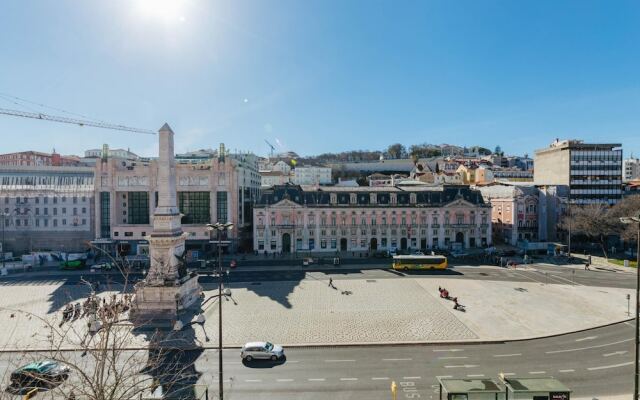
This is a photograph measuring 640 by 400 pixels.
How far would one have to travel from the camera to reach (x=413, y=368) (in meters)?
22.7

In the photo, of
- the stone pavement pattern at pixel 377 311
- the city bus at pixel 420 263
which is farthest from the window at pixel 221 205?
the city bus at pixel 420 263

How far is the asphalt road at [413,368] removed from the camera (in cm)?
2019

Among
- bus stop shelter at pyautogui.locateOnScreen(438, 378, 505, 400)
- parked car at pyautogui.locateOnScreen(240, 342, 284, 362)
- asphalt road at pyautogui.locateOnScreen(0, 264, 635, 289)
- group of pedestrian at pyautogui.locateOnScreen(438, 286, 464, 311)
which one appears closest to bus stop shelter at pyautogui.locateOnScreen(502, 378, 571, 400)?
bus stop shelter at pyautogui.locateOnScreen(438, 378, 505, 400)

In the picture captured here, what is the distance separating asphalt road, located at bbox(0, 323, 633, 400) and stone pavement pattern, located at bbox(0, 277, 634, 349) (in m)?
1.77

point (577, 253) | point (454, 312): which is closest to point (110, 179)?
point (454, 312)

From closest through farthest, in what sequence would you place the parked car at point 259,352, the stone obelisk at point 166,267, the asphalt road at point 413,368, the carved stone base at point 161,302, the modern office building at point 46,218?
the asphalt road at point 413,368
the parked car at point 259,352
the carved stone base at point 161,302
the stone obelisk at point 166,267
the modern office building at point 46,218

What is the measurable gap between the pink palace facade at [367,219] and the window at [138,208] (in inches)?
780

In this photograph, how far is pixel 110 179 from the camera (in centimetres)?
6550

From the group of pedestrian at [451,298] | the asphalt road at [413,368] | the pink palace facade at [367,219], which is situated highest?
the pink palace facade at [367,219]

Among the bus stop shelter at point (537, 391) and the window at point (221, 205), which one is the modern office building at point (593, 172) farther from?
the bus stop shelter at point (537, 391)

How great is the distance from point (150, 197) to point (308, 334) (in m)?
48.6

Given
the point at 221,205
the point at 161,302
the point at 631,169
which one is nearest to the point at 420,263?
the point at 161,302

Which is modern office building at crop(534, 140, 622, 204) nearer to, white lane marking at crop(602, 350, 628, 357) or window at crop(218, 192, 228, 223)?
white lane marking at crop(602, 350, 628, 357)

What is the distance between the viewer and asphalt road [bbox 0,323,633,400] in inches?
795
